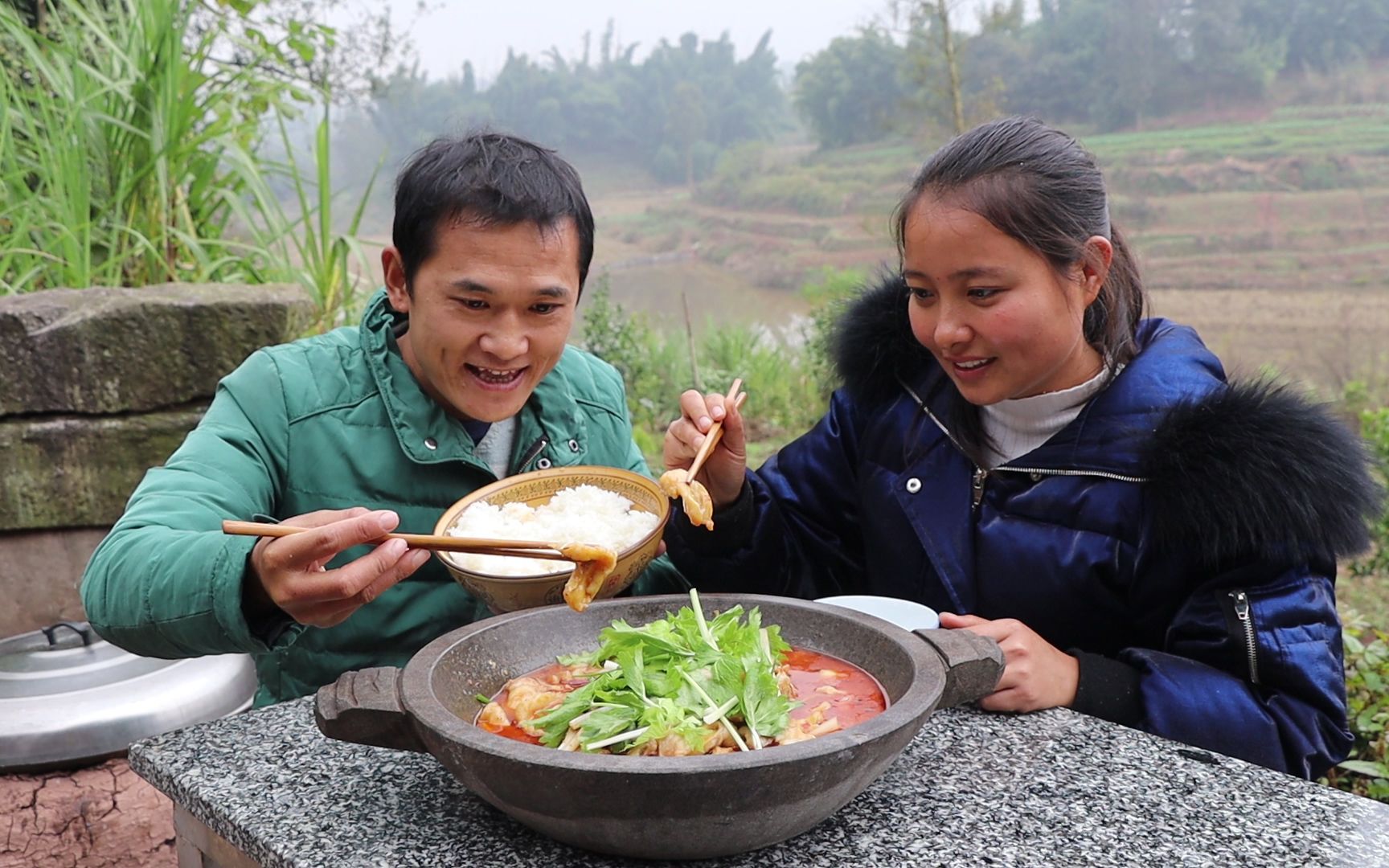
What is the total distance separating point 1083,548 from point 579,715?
1.16m

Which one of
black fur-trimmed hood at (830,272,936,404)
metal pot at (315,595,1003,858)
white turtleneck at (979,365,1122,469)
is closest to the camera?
metal pot at (315,595,1003,858)

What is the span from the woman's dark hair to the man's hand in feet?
3.92

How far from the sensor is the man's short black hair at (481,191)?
2.19 meters

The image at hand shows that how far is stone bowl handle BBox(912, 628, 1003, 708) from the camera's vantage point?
1.50 m

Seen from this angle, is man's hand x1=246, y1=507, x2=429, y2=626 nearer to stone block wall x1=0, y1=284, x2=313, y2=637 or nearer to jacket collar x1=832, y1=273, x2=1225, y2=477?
jacket collar x1=832, y1=273, x2=1225, y2=477

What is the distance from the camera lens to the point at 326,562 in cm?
159

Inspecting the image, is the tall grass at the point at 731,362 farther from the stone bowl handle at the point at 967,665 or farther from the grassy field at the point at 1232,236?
the stone bowl handle at the point at 967,665

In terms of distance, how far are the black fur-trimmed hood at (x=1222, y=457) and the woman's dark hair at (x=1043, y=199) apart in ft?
0.36

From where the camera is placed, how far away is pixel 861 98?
876 cm

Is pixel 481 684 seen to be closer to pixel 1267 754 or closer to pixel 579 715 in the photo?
pixel 579 715

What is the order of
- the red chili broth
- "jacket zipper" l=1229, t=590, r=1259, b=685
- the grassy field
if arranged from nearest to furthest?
the red chili broth, "jacket zipper" l=1229, t=590, r=1259, b=685, the grassy field

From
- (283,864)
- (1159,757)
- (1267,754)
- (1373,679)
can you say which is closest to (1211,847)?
(1159,757)

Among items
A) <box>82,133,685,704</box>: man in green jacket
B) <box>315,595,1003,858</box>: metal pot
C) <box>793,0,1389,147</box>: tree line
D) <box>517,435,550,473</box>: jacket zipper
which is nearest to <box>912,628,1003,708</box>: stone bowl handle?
<box>315,595,1003,858</box>: metal pot

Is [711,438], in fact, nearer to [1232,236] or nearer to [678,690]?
[678,690]
